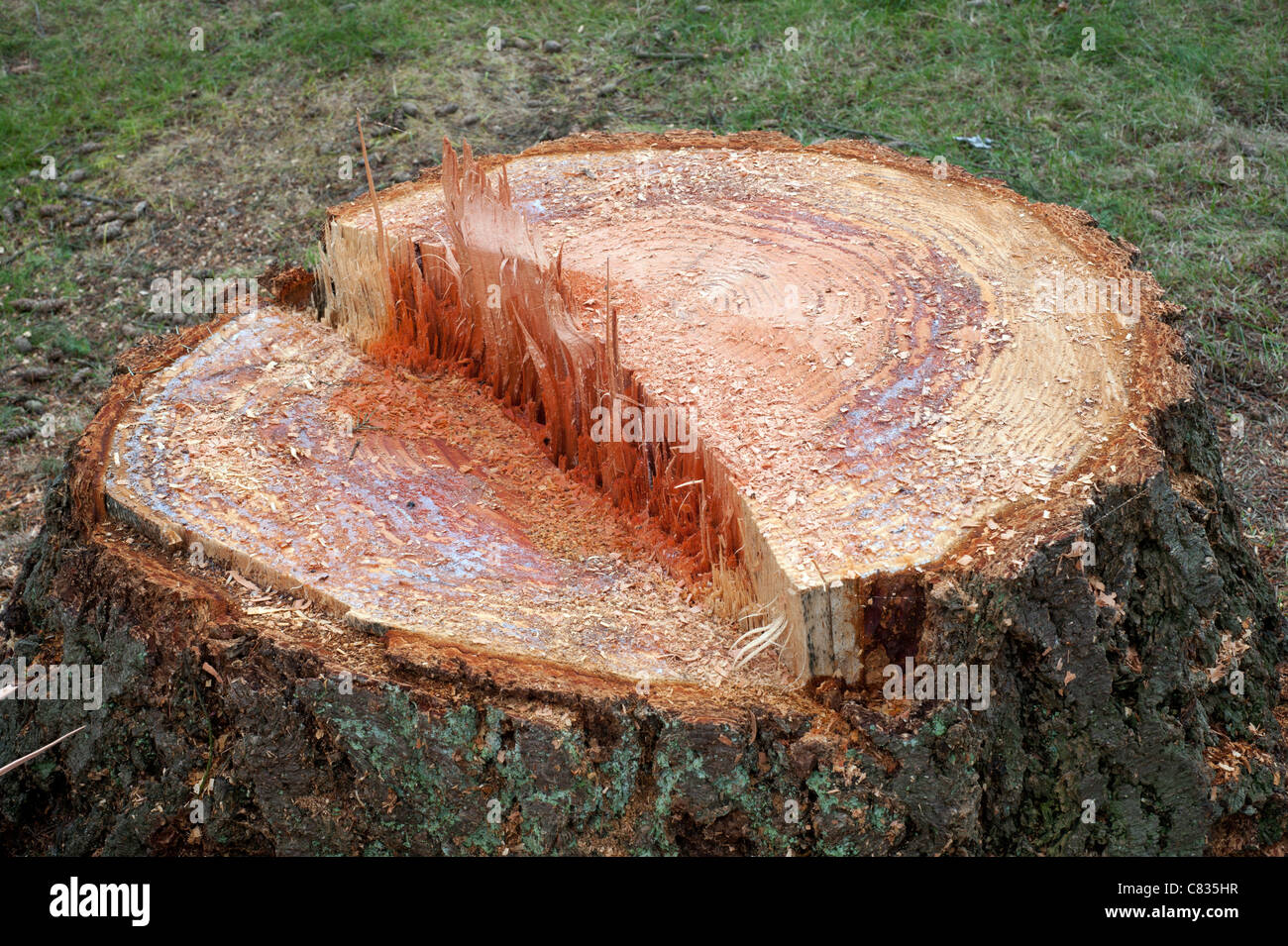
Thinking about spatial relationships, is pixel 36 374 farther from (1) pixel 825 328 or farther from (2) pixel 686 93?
(1) pixel 825 328

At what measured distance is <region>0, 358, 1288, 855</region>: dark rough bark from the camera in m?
1.82

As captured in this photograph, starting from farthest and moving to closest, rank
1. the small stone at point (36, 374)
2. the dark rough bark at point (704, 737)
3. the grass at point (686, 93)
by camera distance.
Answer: the grass at point (686, 93) → the small stone at point (36, 374) → the dark rough bark at point (704, 737)

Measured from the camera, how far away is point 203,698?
201 cm

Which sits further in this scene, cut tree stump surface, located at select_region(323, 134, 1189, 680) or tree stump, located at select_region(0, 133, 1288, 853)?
cut tree stump surface, located at select_region(323, 134, 1189, 680)

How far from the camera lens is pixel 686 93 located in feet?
17.4

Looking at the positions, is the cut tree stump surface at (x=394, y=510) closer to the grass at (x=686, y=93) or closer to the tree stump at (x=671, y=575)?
the tree stump at (x=671, y=575)

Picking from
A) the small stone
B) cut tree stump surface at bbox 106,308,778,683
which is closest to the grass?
the small stone

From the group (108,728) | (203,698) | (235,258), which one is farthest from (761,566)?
(235,258)

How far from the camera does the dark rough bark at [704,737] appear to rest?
1.82 m

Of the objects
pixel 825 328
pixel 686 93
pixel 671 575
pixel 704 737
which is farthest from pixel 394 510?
pixel 686 93

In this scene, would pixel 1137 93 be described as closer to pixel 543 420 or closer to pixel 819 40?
pixel 819 40

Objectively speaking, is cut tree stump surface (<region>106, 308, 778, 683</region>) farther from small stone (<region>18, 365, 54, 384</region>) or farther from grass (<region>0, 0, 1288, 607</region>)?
grass (<region>0, 0, 1288, 607</region>)

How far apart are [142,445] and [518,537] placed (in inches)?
34.9

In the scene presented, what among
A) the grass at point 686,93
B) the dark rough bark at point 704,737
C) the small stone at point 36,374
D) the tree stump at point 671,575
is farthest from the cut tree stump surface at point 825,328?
the small stone at point 36,374
